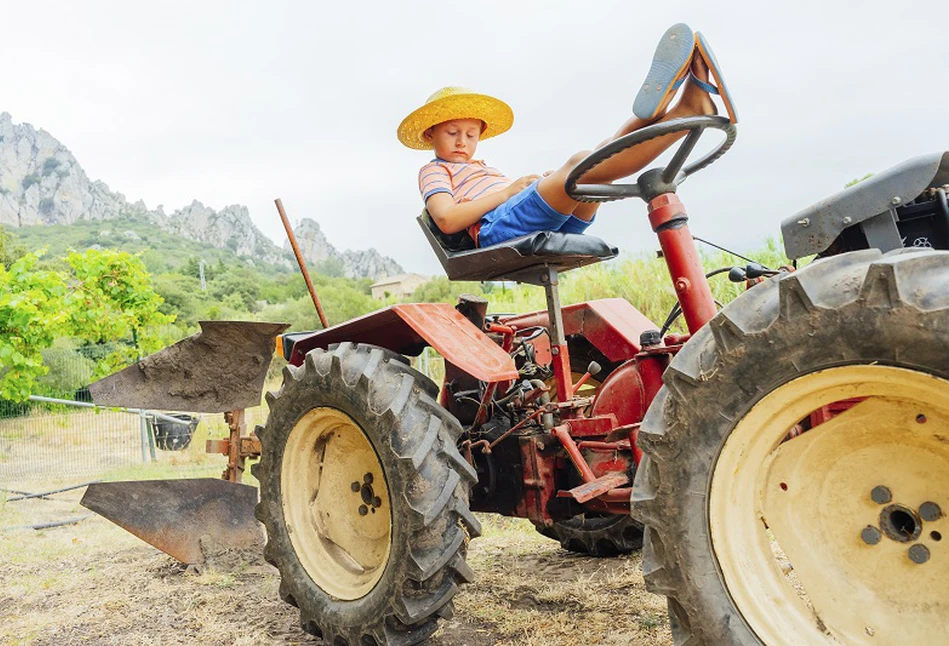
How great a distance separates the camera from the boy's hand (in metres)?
2.85

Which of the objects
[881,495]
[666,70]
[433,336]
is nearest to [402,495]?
[433,336]

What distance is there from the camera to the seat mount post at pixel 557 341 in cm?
285

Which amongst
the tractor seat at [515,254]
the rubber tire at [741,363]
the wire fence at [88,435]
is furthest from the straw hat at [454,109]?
the wire fence at [88,435]

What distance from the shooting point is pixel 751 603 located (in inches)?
66.7

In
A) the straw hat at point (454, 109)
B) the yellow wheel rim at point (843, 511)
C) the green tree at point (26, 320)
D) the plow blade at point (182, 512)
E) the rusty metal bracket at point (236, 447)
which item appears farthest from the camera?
the green tree at point (26, 320)

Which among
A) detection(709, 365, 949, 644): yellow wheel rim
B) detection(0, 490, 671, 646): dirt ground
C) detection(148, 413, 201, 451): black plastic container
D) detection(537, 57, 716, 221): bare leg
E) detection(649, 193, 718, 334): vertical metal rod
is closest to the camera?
detection(709, 365, 949, 644): yellow wheel rim

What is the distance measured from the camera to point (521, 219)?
2.78 m

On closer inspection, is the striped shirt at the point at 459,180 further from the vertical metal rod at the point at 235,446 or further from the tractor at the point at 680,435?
the vertical metal rod at the point at 235,446

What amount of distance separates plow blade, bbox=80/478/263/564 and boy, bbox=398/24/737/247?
231 cm

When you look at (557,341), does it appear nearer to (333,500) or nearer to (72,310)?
(333,500)

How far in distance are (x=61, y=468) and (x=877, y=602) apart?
11478mm

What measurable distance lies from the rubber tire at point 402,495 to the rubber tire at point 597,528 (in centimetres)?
115

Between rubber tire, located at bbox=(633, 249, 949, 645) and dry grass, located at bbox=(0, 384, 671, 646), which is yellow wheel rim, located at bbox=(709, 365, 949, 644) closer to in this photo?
rubber tire, located at bbox=(633, 249, 949, 645)

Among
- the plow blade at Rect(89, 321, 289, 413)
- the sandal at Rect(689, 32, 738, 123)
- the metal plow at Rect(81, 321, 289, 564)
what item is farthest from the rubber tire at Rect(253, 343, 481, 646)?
the plow blade at Rect(89, 321, 289, 413)
